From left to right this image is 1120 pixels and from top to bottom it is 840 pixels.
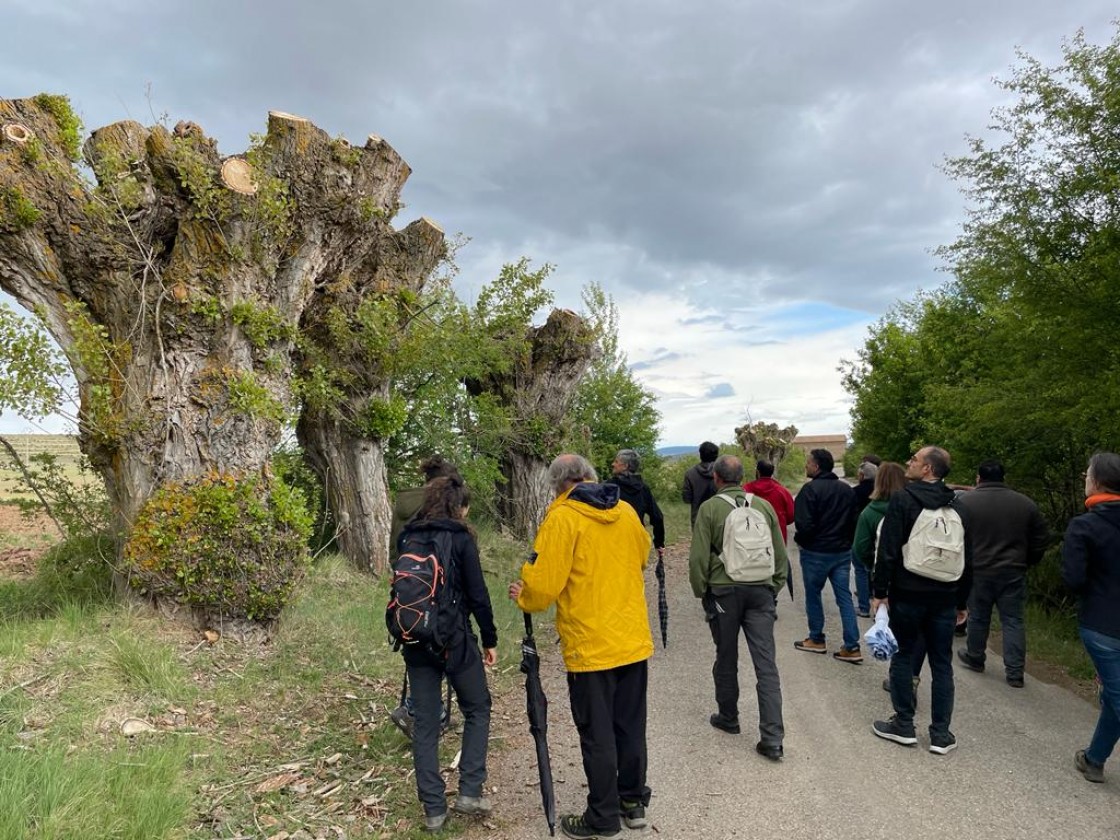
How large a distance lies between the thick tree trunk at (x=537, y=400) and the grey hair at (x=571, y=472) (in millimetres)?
9889

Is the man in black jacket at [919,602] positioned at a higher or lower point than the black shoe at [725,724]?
higher

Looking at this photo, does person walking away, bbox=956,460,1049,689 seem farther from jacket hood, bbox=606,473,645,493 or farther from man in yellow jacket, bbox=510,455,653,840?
man in yellow jacket, bbox=510,455,653,840

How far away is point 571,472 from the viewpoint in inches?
162

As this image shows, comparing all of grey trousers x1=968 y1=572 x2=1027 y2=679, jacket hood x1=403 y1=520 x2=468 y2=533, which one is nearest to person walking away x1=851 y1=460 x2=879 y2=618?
grey trousers x1=968 y1=572 x2=1027 y2=679

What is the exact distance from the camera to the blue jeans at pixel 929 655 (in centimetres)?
491

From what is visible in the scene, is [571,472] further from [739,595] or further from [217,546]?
[217,546]

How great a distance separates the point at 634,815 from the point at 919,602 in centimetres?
250

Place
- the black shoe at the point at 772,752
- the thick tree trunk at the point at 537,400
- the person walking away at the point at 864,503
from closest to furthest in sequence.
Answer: the black shoe at the point at 772,752 → the person walking away at the point at 864,503 → the thick tree trunk at the point at 537,400

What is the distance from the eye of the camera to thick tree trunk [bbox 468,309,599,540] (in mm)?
14219

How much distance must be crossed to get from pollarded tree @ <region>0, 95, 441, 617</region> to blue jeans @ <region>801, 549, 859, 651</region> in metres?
5.17

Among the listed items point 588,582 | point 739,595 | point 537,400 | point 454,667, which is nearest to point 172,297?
point 454,667

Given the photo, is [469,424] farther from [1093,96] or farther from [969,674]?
[1093,96]

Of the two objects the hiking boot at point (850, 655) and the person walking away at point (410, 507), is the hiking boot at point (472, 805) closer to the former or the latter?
the person walking away at point (410, 507)

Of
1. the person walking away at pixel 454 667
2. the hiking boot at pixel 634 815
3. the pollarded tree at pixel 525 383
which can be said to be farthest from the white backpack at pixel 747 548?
the pollarded tree at pixel 525 383
